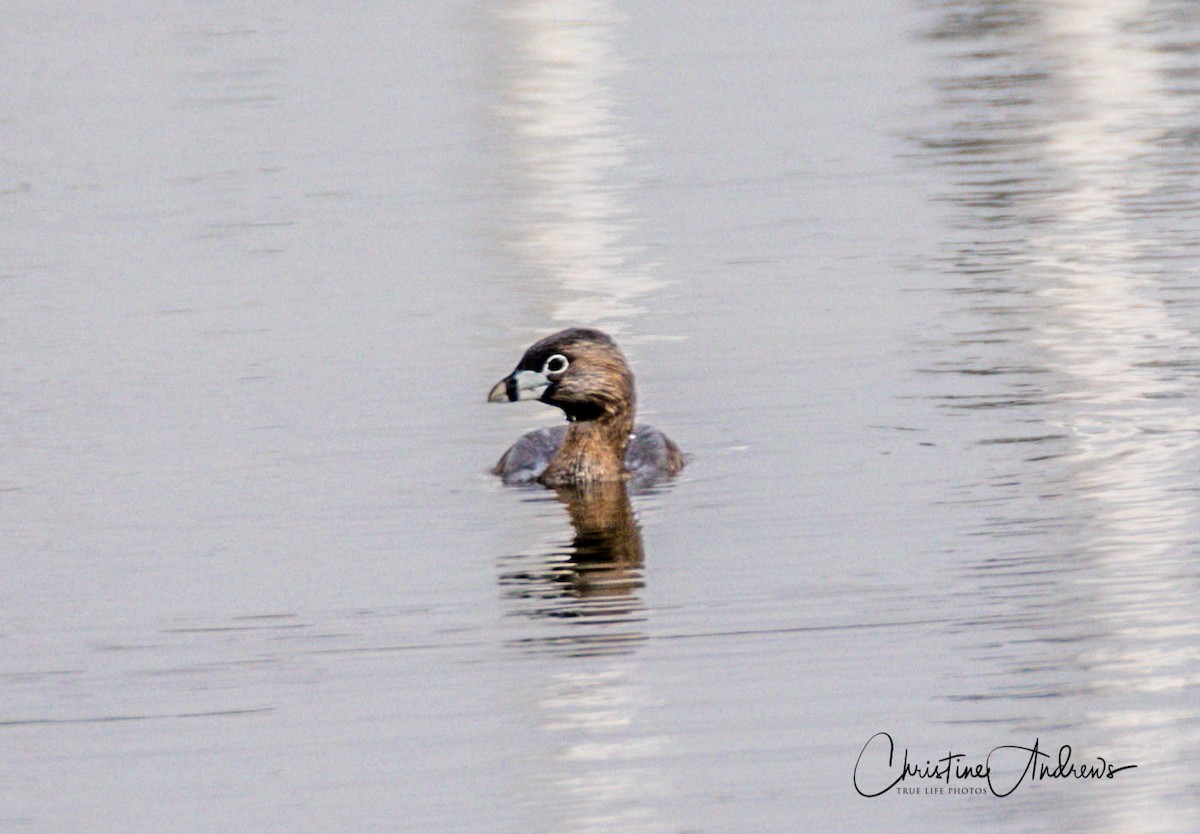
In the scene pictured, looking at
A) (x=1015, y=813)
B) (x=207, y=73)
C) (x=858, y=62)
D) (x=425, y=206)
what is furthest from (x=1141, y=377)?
(x=207, y=73)

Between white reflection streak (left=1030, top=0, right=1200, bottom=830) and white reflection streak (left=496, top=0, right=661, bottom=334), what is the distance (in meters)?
3.58

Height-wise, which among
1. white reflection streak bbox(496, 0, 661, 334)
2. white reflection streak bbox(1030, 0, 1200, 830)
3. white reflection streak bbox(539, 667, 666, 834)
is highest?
white reflection streak bbox(539, 667, 666, 834)

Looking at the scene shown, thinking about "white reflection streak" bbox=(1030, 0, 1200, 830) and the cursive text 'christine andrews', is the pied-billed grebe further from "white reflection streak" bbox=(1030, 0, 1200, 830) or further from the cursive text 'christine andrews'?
the cursive text 'christine andrews'

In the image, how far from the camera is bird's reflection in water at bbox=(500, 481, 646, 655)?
1095 cm

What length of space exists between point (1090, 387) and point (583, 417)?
3.32m

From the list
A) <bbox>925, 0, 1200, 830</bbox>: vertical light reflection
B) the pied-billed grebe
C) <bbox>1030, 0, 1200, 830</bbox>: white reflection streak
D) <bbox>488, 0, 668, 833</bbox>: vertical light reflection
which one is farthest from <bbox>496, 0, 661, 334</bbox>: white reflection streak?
the pied-billed grebe

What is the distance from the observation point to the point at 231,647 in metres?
11.0

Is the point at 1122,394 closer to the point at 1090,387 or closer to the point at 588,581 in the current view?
the point at 1090,387

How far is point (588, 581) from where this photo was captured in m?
12.2

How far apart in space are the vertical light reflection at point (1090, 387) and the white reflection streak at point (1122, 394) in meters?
0.02

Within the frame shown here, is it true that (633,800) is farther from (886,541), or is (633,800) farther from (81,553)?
(81,553)

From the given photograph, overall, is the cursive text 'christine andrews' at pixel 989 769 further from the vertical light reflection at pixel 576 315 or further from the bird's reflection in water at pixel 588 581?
the bird's reflection in water at pixel 588 581

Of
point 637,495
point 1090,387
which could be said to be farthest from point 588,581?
point 1090,387

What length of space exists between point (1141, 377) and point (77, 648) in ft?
25.0
